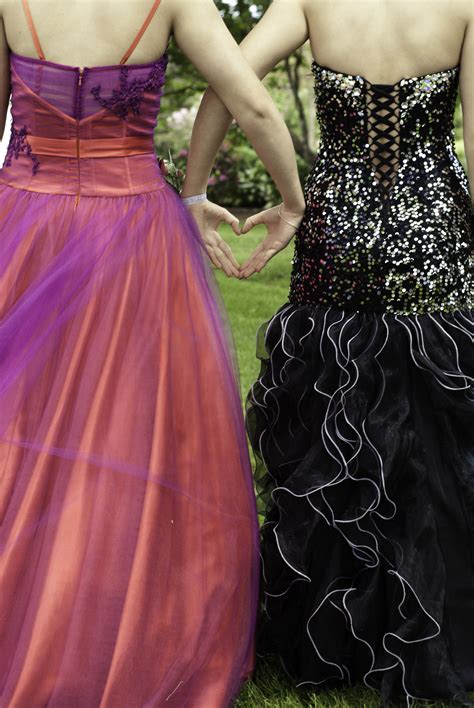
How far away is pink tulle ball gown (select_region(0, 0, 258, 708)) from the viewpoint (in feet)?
9.00

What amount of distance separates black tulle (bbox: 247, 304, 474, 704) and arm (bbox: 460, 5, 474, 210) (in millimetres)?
491

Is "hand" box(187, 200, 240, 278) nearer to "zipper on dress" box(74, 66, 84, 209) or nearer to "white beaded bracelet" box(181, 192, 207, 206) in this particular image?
"white beaded bracelet" box(181, 192, 207, 206)

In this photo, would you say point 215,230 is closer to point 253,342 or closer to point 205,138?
point 205,138

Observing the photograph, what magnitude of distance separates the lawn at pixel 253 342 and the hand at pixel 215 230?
1.25 m

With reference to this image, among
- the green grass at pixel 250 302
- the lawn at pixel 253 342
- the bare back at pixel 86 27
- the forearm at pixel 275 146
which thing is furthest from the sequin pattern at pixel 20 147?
the green grass at pixel 250 302

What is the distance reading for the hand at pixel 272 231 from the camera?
314cm

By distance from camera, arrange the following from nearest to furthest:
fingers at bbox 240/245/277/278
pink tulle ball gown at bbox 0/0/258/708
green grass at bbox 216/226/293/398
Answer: pink tulle ball gown at bbox 0/0/258/708 < fingers at bbox 240/245/277/278 < green grass at bbox 216/226/293/398

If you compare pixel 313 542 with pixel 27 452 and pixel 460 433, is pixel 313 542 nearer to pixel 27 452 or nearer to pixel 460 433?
pixel 460 433

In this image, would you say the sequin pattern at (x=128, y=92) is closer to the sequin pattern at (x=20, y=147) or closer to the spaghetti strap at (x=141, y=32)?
the spaghetti strap at (x=141, y=32)

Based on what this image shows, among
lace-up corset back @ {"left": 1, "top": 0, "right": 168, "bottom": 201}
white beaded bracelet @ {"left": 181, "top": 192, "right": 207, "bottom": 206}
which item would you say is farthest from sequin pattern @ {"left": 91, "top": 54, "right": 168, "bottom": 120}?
white beaded bracelet @ {"left": 181, "top": 192, "right": 207, "bottom": 206}

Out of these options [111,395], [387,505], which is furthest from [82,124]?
[387,505]

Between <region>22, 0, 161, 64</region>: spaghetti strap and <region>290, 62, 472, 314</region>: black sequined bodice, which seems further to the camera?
<region>290, 62, 472, 314</region>: black sequined bodice

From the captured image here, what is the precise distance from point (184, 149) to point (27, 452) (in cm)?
1662

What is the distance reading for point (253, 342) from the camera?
301 inches
